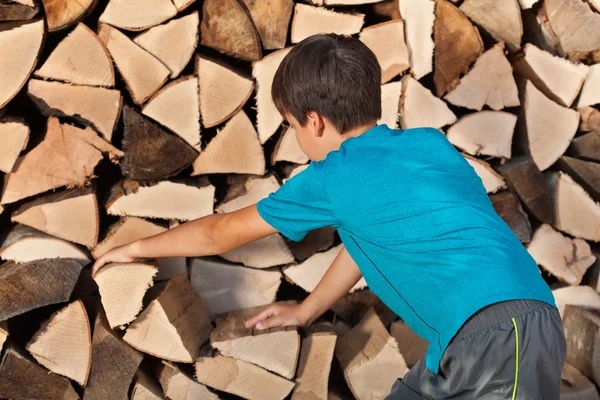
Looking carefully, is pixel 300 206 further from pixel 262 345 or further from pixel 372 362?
pixel 372 362

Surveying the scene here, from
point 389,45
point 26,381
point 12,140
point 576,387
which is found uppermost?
point 389,45

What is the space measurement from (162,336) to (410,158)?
972 mm

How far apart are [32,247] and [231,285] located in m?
0.62

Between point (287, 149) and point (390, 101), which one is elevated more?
point (390, 101)

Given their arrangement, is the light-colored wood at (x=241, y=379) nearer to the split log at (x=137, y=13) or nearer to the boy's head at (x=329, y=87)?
the boy's head at (x=329, y=87)

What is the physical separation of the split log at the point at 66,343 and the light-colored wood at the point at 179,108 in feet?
1.92

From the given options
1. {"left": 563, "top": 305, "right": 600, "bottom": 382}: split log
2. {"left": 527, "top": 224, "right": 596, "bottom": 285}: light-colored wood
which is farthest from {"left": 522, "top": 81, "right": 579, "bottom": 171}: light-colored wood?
{"left": 563, "top": 305, "right": 600, "bottom": 382}: split log

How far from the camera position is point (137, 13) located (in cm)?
187

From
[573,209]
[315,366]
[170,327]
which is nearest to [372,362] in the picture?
[315,366]

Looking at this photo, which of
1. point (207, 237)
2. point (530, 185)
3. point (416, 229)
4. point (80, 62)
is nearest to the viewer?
point (416, 229)

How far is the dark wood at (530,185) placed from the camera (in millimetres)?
2268

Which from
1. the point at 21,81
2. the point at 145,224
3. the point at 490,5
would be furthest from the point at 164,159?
the point at 490,5

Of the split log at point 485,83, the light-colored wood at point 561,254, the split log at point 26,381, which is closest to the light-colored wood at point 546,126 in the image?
the split log at point 485,83

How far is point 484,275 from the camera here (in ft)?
4.55
